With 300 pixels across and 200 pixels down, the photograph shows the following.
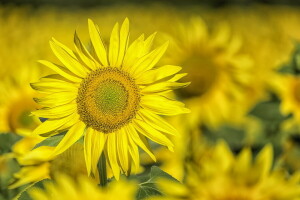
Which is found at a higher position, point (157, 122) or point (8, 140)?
point (157, 122)

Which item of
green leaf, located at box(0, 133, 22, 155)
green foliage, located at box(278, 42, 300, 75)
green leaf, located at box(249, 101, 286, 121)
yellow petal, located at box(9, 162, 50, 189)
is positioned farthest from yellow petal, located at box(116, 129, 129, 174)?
green leaf, located at box(249, 101, 286, 121)

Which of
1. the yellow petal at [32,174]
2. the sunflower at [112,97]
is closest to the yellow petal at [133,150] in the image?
the sunflower at [112,97]

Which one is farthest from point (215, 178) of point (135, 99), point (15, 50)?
point (15, 50)

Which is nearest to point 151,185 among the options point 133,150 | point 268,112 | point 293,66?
point 133,150

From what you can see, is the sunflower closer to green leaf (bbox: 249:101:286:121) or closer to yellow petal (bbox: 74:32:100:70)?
yellow petal (bbox: 74:32:100:70)

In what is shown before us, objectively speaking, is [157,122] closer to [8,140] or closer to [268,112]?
[8,140]

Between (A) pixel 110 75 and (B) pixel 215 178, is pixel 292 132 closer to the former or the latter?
(B) pixel 215 178

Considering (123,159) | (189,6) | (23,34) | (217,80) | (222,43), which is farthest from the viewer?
(189,6)
